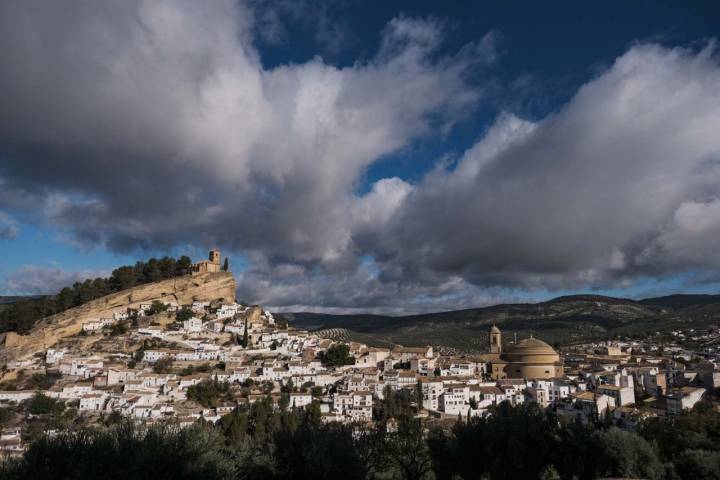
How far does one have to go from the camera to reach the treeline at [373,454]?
15.8 meters

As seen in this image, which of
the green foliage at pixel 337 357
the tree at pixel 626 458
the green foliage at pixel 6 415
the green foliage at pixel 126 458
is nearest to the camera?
the green foliage at pixel 126 458

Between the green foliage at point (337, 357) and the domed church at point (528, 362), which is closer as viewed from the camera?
the domed church at point (528, 362)

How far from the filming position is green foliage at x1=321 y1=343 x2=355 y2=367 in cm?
6288

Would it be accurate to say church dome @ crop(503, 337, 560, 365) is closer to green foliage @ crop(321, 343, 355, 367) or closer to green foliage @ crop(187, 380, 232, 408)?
green foliage @ crop(321, 343, 355, 367)

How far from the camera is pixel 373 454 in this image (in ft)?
73.3

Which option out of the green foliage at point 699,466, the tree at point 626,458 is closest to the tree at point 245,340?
the tree at point 626,458

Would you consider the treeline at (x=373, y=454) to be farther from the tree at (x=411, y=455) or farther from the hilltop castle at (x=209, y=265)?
the hilltop castle at (x=209, y=265)

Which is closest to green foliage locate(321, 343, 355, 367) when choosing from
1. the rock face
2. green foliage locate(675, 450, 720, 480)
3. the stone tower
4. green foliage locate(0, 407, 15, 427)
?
the stone tower

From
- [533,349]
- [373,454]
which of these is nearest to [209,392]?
[373,454]

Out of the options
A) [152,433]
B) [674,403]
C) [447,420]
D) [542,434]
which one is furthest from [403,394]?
[152,433]

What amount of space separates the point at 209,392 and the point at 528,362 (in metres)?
35.2

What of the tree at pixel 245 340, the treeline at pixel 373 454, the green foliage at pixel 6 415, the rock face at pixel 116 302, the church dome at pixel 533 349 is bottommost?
the green foliage at pixel 6 415

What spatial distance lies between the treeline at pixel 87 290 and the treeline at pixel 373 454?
214 feet

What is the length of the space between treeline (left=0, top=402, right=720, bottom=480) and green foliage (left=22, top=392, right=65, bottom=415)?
115ft
